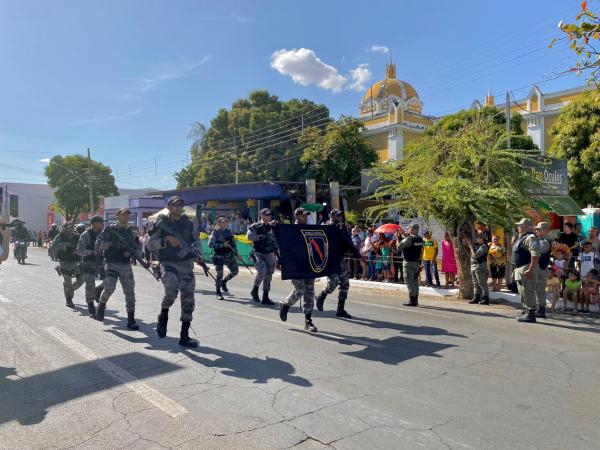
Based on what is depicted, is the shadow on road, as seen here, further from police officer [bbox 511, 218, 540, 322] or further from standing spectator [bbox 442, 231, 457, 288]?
standing spectator [bbox 442, 231, 457, 288]

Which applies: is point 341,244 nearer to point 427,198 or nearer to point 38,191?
point 427,198

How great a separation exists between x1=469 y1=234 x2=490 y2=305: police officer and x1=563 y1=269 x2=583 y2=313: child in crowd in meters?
1.47

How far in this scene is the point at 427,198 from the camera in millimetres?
10602

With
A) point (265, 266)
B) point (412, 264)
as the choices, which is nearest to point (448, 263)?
point (412, 264)

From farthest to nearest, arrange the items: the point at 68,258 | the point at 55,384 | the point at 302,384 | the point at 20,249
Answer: the point at 20,249, the point at 68,258, the point at 55,384, the point at 302,384

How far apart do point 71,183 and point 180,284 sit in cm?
5205

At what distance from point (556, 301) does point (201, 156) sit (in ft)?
130

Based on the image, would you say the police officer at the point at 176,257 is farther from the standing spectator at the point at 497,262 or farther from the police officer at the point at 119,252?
the standing spectator at the point at 497,262

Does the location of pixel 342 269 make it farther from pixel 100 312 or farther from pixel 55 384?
pixel 55 384

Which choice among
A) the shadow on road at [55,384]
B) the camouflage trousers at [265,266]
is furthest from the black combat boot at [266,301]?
the shadow on road at [55,384]

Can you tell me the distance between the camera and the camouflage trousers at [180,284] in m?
6.53

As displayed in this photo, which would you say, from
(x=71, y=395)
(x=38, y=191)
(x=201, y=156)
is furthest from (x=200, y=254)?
(x=38, y=191)

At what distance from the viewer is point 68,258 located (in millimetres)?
9711

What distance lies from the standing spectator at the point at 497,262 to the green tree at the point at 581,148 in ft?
44.1
